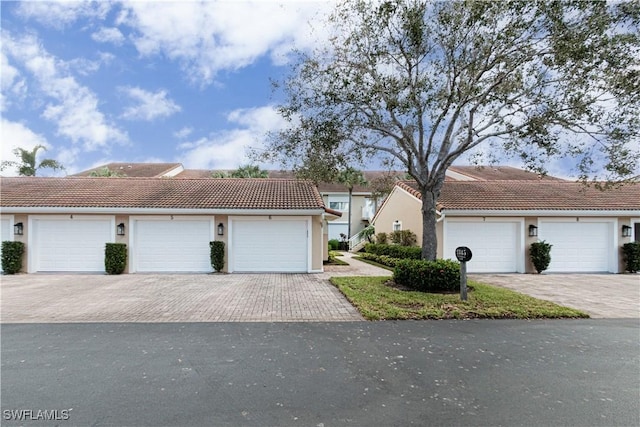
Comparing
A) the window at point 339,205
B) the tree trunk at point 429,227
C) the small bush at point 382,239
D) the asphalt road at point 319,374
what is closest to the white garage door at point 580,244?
the tree trunk at point 429,227

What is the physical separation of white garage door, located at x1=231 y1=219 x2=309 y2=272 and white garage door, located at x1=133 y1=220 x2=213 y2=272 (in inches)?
48.9

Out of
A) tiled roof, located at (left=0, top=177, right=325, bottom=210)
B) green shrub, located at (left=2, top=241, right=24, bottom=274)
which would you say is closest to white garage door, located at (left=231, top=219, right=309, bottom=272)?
tiled roof, located at (left=0, top=177, right=325, bottom=210)

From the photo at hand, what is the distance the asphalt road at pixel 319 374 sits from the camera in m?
3.16

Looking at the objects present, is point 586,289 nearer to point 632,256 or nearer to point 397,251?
point 632,256

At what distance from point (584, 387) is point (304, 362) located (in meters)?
3.32

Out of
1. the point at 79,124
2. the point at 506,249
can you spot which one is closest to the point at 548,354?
the point at 506,249

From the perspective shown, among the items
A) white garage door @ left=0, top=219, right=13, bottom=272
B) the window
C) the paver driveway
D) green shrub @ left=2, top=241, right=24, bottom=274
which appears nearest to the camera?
the paver driveway

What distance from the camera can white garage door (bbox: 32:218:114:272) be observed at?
12617 millimetres

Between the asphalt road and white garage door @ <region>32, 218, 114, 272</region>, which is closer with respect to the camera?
the asphalt road

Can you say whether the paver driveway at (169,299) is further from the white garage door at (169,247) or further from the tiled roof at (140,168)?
the tiled roof at (140,168)

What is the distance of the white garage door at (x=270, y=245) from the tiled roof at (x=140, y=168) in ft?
63.3

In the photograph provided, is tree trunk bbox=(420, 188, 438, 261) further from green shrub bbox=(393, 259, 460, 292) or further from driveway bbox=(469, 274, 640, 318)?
driveway bbox=(469, 274, 640, 318)

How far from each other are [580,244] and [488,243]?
12.9 feet

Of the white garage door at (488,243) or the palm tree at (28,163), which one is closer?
the white garage door at (488,243)
